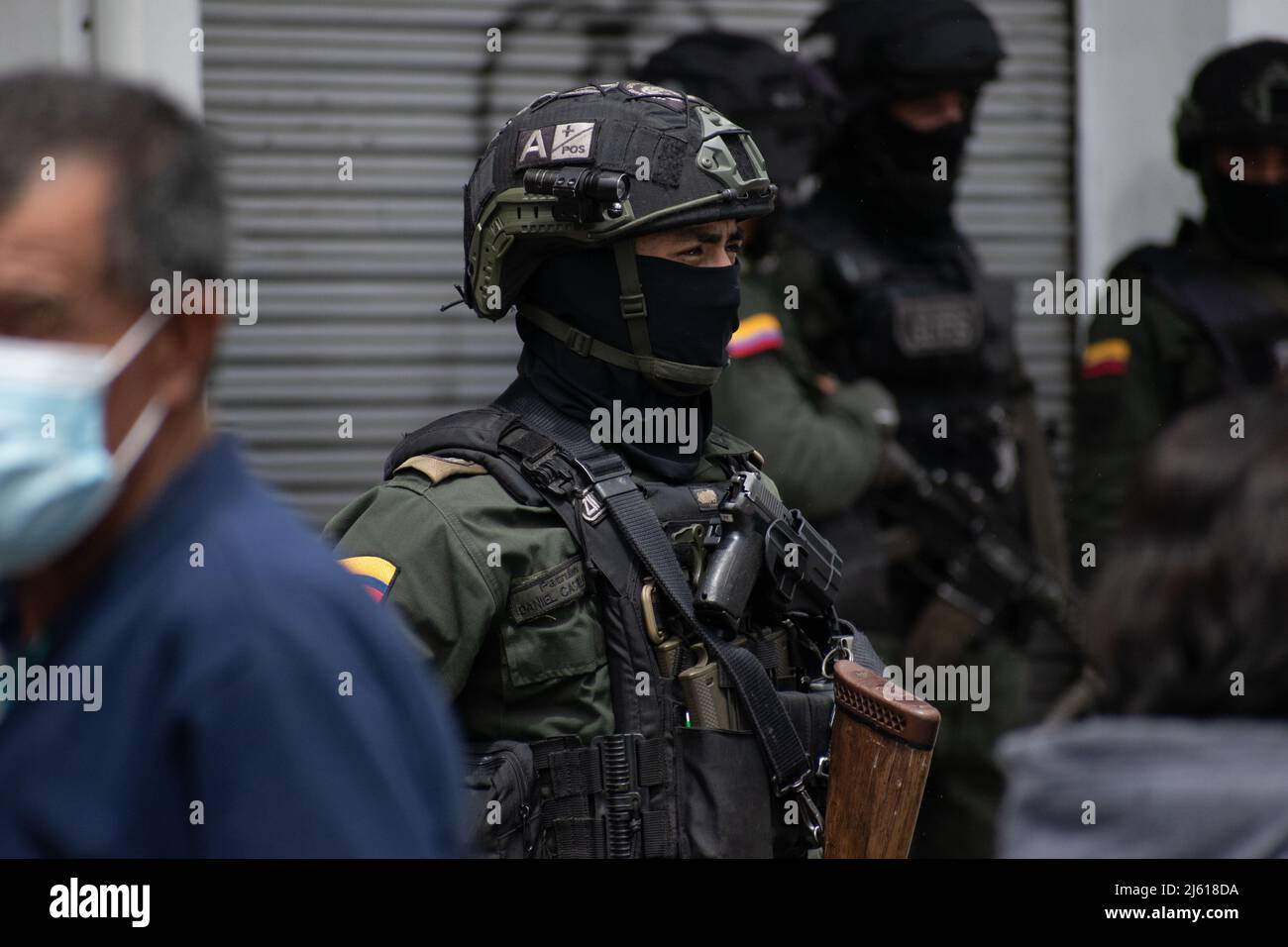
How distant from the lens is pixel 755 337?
4215 mm

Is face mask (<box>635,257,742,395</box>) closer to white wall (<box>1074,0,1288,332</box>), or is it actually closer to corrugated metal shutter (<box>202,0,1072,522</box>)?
corrugated metal shutter (<box>202,0,1072,522</box>)

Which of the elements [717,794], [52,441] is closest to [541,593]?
[717,794]

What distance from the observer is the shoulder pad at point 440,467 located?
2621mm

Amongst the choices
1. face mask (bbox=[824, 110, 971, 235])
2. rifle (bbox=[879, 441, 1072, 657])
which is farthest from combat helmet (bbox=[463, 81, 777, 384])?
face mask (bbox=[824, 110, 971, 235])

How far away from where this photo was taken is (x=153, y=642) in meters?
1.31

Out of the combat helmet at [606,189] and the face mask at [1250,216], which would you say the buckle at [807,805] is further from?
the face mask at [1250,216]

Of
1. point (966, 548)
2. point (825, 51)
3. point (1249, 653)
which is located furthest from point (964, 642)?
point (1249, 653)

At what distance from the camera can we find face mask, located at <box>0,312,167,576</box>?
138cm

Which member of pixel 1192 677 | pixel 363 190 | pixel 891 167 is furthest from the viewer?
pixel 363 190

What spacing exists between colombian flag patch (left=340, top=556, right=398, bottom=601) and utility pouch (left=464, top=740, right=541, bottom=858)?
0.98ft

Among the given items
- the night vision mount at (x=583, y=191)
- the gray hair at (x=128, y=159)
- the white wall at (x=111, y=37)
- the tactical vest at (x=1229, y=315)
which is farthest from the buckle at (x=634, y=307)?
the tactical vest at (x=1229, y=315)

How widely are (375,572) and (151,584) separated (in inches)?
45.9

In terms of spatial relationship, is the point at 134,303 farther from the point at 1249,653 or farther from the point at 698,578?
the point at 698,578

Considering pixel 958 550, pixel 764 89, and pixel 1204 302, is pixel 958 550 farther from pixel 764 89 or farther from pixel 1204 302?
pixel 764 89
